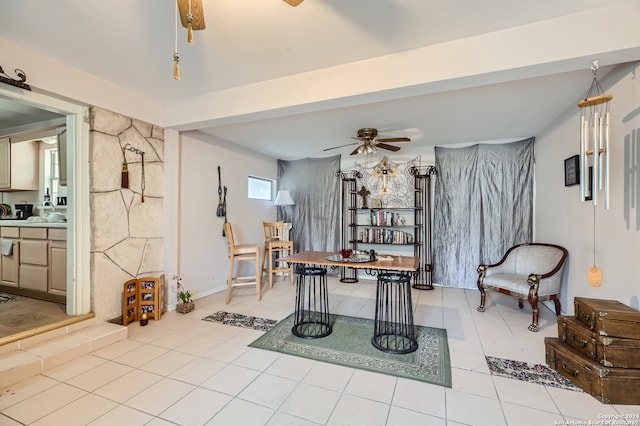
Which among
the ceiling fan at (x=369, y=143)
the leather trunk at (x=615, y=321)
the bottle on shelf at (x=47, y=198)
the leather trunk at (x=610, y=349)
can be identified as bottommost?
the leather trunk at (x=610, y=349)

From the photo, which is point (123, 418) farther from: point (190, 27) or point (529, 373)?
point (529, 373)

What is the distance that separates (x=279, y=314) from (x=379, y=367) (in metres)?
1.49

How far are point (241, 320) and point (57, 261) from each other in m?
2.20

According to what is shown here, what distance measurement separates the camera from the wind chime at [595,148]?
1.91 m

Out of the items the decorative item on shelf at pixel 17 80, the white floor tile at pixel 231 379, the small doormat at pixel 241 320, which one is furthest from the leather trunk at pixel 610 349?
the decorative item on shelf at pixel 17 80

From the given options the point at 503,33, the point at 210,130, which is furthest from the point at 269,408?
the point at 210,130

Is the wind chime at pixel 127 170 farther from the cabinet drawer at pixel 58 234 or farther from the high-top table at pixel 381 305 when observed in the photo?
the high-top table at pixel 381 305

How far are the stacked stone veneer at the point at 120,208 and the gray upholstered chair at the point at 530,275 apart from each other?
4.13m

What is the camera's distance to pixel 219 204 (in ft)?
14.2

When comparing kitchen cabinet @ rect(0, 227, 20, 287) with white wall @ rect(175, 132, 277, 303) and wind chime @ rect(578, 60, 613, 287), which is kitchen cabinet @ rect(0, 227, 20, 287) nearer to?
white wall @ rect(175, 132, 277, 303)

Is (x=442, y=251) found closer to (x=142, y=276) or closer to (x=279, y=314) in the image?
(x=279, y=314)

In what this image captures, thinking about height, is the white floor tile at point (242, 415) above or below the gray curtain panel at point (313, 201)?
below

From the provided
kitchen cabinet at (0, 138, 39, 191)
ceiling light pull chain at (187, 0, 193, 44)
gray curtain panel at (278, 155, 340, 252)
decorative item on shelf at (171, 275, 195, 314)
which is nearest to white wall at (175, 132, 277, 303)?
decorative item on shelf at (171, 275, 195, 314)

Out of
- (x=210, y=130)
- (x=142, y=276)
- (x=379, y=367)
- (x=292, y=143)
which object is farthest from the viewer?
(x=292, y=143)
